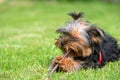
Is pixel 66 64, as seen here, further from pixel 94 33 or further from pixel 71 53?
pixel 94 33

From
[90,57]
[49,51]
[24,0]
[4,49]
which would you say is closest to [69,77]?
[90,57]

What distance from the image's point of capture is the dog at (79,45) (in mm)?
8805

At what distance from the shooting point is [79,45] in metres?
8.76

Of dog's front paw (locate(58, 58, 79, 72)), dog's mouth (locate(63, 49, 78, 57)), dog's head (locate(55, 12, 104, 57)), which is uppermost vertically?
dog's head (locate(55, 12, 104, 57))

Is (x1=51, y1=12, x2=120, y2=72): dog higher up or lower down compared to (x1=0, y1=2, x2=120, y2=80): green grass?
higher up

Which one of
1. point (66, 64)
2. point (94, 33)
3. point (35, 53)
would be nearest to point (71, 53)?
point (66, 64)

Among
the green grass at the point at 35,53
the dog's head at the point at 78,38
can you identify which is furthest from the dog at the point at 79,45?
the green grass at the point at 35,53

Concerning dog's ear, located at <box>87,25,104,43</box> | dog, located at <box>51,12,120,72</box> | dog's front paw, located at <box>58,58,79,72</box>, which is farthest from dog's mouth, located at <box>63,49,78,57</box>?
dog's ear, located at <box>87,25,104,43</box>

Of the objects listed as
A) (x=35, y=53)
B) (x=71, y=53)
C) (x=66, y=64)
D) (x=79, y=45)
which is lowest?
(x=35, y=53)

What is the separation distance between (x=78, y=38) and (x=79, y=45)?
15cm

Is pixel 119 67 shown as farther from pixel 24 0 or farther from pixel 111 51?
pixel 24 0

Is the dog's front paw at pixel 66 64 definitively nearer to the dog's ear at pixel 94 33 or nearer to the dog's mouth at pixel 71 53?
the dog's mouth at pixel 71 53

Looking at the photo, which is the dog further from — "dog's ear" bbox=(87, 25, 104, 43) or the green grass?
the green grass

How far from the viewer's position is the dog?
8805mm
